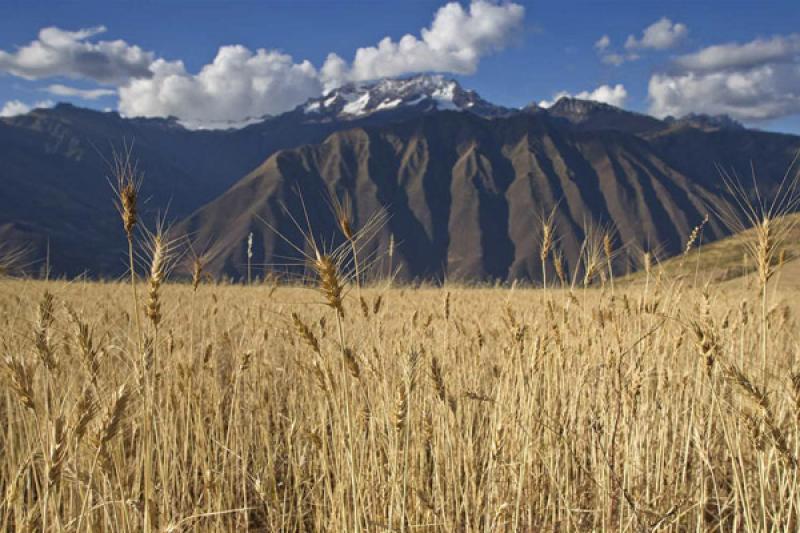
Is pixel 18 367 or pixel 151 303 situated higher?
pixel 151 303

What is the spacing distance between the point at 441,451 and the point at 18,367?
2206mm

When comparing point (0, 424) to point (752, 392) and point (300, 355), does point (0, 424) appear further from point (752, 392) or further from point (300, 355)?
point (752, 392)

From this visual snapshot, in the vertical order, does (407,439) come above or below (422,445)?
above

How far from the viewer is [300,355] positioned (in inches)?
216

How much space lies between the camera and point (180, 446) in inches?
142

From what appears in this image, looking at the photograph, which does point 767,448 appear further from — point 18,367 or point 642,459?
A: point 18,367

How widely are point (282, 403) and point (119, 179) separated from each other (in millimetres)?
3284

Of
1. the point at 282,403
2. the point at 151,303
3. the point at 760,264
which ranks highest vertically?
the point at 760,264

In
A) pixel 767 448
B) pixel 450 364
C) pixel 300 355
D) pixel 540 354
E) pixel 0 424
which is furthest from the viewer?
pixel 300 355

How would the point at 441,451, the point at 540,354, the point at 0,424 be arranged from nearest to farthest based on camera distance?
the point at 540,354
the point at 441,451
the point at 0,424

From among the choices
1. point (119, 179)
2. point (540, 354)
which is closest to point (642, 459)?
point (540, 354)

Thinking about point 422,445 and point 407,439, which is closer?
point 407,439

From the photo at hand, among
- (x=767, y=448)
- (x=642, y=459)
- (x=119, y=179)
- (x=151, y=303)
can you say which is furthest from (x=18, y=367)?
(x=767, y=448)

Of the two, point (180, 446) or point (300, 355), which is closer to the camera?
point (180, 446)
